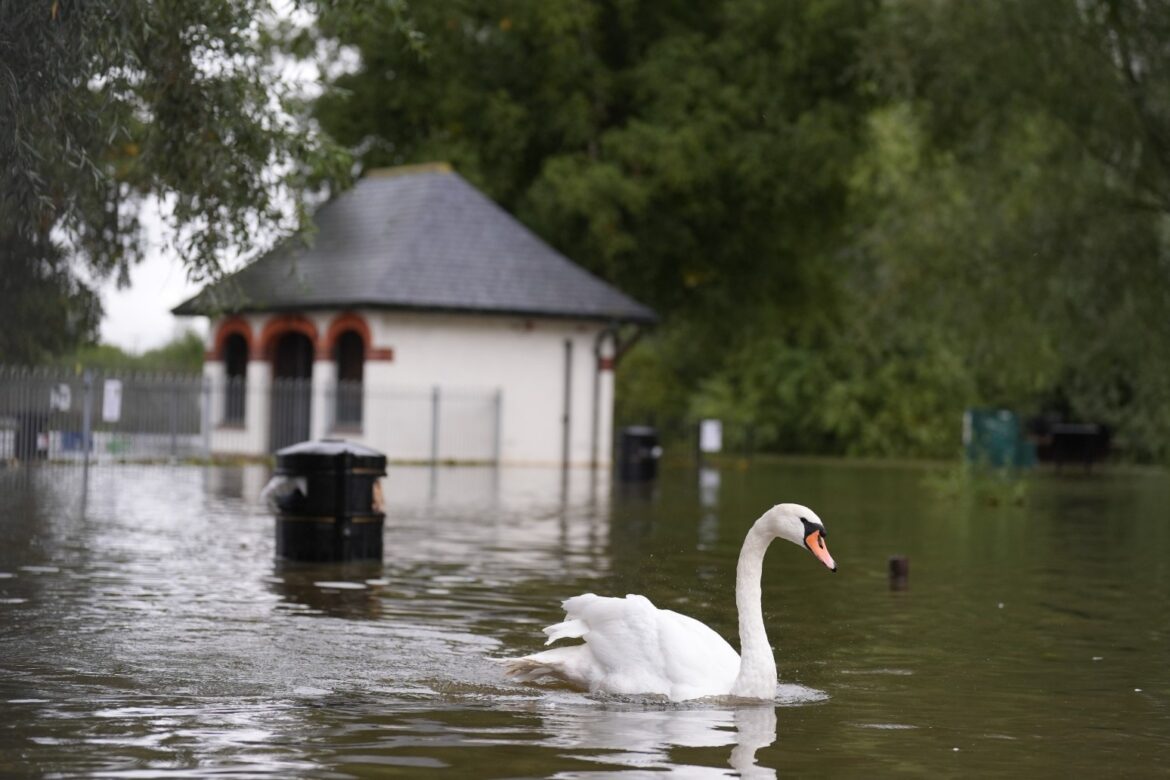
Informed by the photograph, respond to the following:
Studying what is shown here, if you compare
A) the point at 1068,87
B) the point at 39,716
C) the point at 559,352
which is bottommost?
the point at 39,716

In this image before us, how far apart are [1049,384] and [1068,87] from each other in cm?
3295

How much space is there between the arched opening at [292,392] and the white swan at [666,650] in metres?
34.6

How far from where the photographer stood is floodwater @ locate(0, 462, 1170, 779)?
27.6ft

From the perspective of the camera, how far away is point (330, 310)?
45125mm

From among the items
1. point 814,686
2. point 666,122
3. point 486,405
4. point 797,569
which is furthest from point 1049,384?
point 814,686

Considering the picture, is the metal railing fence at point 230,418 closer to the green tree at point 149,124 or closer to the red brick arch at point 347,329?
the red brick arch at point 347,329

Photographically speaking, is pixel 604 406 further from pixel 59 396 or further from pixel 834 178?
pixel 59 396

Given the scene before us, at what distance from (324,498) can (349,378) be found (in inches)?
1137

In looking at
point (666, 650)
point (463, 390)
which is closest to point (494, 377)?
point (463, 390)

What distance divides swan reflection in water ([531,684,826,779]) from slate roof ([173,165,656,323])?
3448cm

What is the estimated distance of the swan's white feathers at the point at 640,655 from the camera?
9.95 m

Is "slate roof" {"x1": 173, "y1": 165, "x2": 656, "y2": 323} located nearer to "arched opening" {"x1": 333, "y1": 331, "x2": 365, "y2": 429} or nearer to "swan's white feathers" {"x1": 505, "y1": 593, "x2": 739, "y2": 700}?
"arched opening" {"x1": 333, "y1": 331, "x2": 365, "y2": 429}

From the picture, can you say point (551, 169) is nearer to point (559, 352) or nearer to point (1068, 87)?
point (559, 352)

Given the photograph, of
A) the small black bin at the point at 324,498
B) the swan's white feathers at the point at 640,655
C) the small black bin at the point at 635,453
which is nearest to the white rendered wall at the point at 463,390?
the small black bin at the point at 635,453
